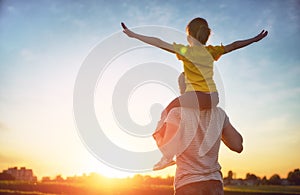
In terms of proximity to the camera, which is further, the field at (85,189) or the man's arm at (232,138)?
the field at (85,189)

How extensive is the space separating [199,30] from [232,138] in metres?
0.53

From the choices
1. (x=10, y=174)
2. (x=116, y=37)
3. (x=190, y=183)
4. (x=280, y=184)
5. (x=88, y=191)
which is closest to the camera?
(x=190, y=183)

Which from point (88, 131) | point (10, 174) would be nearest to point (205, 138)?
point (88, 131)

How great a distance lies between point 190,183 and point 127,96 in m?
1.23

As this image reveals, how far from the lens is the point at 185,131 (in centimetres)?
166

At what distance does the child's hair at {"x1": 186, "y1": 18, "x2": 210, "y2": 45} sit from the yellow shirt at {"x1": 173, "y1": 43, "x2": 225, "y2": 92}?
0.15 feet

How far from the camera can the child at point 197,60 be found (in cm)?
167

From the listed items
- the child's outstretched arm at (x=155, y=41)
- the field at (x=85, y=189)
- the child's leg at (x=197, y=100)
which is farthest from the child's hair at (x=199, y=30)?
the field at (x=85, y=189)

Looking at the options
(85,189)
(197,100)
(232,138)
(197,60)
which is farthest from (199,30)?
(85,189)

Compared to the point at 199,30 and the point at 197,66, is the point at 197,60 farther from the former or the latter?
the point at 199,30

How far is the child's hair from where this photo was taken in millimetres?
1826

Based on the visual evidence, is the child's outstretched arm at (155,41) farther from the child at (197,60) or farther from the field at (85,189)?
the field at (85,189)

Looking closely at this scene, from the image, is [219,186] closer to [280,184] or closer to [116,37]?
[116,37]

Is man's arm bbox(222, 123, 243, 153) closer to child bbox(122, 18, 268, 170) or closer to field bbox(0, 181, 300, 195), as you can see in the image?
child bbox(122, 18, 268, 170)
